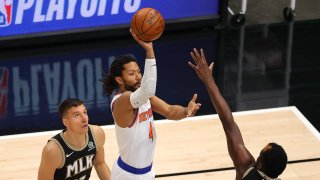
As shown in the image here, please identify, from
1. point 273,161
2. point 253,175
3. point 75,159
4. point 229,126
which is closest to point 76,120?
point 75,159

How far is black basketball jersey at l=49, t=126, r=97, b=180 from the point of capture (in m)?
4.86

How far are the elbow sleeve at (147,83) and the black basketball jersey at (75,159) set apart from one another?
21.9 inches

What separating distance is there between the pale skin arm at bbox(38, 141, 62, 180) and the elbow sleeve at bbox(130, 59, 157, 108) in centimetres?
67

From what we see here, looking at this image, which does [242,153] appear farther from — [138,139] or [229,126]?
[138,139]

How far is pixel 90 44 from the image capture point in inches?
391

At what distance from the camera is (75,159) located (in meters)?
4.88

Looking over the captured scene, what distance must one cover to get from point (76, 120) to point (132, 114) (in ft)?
1.44

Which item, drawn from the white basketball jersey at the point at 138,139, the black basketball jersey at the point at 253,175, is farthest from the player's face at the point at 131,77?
the black basketball jersey at the point at 253,175

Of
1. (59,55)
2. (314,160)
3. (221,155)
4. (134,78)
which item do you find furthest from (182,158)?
(59,55)

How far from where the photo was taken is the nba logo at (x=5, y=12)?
9320 mm

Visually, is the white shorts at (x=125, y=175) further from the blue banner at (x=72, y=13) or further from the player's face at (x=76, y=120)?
the blue banner at (x=72, y=13)

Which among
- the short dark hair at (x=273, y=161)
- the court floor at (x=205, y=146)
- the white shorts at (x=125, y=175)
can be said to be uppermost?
the short dark hair at (x=273, y=161)

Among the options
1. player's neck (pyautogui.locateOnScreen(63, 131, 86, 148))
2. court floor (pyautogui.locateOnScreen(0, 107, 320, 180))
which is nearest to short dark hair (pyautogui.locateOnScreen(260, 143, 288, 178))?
player's neck (pyautogui.locateOnScreen(63, 131, 86, 148))

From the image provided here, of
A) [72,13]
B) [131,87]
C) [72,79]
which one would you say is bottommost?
[72,79]
